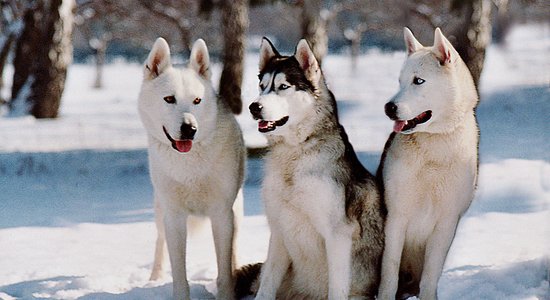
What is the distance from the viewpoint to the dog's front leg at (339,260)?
434 centimetres

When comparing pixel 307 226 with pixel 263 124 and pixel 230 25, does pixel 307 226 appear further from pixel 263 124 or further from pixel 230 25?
pixel 230 25

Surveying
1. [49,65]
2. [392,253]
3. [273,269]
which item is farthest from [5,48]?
[392,253]

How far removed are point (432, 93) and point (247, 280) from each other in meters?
1.89

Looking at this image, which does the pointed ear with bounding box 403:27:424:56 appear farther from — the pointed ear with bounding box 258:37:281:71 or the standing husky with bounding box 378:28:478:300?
the pointed ear with bounding box 258:37:281:71

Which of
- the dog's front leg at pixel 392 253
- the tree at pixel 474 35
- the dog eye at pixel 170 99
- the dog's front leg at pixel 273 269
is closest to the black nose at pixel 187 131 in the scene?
the dog eye at pixel 170 99

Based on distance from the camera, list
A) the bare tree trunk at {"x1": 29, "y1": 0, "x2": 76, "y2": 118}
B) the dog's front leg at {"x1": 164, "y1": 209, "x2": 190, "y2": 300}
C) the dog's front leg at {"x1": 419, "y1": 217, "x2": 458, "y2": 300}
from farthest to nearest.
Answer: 1. the bare tree trunk at {"x1": 29, "y1": 0, "x2": 76, "y2": 118}
2. the dog's front leg at {"x1": 164, "y1": 209, "x2": 190, "y2": 300}
3. the dog's front leg at {"x1": 419, "y1": 217, "x2": 458, "y2": 300}

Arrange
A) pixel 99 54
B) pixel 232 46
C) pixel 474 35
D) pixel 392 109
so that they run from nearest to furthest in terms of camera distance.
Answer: pixel 392 109
pixel 474 35
pixel 232 46
pixel 99 54

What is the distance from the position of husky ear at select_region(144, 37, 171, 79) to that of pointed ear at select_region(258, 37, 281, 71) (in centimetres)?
62

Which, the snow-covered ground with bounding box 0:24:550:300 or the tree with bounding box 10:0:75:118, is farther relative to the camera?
the tree with bounding box 10:0:75:118

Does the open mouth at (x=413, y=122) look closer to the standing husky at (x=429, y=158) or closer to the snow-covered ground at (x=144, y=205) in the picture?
the standing husky at (x=429, y=158)

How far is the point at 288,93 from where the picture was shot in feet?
14.2

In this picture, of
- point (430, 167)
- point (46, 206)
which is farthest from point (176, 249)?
point (46, 206)

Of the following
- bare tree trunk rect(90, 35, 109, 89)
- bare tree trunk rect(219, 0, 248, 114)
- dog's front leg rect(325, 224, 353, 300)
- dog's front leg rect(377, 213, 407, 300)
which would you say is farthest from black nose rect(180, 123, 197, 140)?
bare tree trunk rect(90, 35, 109, 89)

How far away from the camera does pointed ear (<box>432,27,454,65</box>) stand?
4301 millimetres
